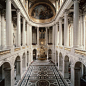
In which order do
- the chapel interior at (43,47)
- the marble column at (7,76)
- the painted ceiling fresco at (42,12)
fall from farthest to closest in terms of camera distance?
the painted ceiling fresco at (42,12) < the chapel interior at (43,47) < the marble column at (7,76)

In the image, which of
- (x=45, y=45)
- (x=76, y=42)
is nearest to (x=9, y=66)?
(x=76, y=42)

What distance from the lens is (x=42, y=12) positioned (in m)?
24.6

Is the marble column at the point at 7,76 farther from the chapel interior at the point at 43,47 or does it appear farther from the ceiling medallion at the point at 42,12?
the ceiling medallion at the point at 42,12

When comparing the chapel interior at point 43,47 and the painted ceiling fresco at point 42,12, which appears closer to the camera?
the chapel interior at point 43,47

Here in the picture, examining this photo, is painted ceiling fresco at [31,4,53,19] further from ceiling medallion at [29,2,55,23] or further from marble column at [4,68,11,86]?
marble column at [4,68,11,86]

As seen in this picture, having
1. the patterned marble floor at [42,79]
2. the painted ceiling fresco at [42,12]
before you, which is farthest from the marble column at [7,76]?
the painted ceiling fresco at [42,12]

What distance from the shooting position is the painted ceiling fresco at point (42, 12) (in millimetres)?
23578

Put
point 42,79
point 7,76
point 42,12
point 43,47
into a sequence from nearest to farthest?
1. point 7,76
2. point 42,79
3. point 42,12
4. point 43,47

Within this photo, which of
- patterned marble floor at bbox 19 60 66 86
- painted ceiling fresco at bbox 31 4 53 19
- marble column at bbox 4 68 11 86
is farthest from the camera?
painted ceiling fresco at bbox 31 4 53 19

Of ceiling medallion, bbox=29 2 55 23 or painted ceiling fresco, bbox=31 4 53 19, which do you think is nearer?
ceiling medallion, bbox=29 2 55 23

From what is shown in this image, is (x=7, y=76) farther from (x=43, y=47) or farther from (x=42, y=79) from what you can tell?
(x=43, y=47)

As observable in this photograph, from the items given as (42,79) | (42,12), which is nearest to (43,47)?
(42,12)

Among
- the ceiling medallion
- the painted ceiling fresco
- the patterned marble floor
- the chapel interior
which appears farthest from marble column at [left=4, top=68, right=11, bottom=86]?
the painted ceiling fresco

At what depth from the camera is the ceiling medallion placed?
23.0m
